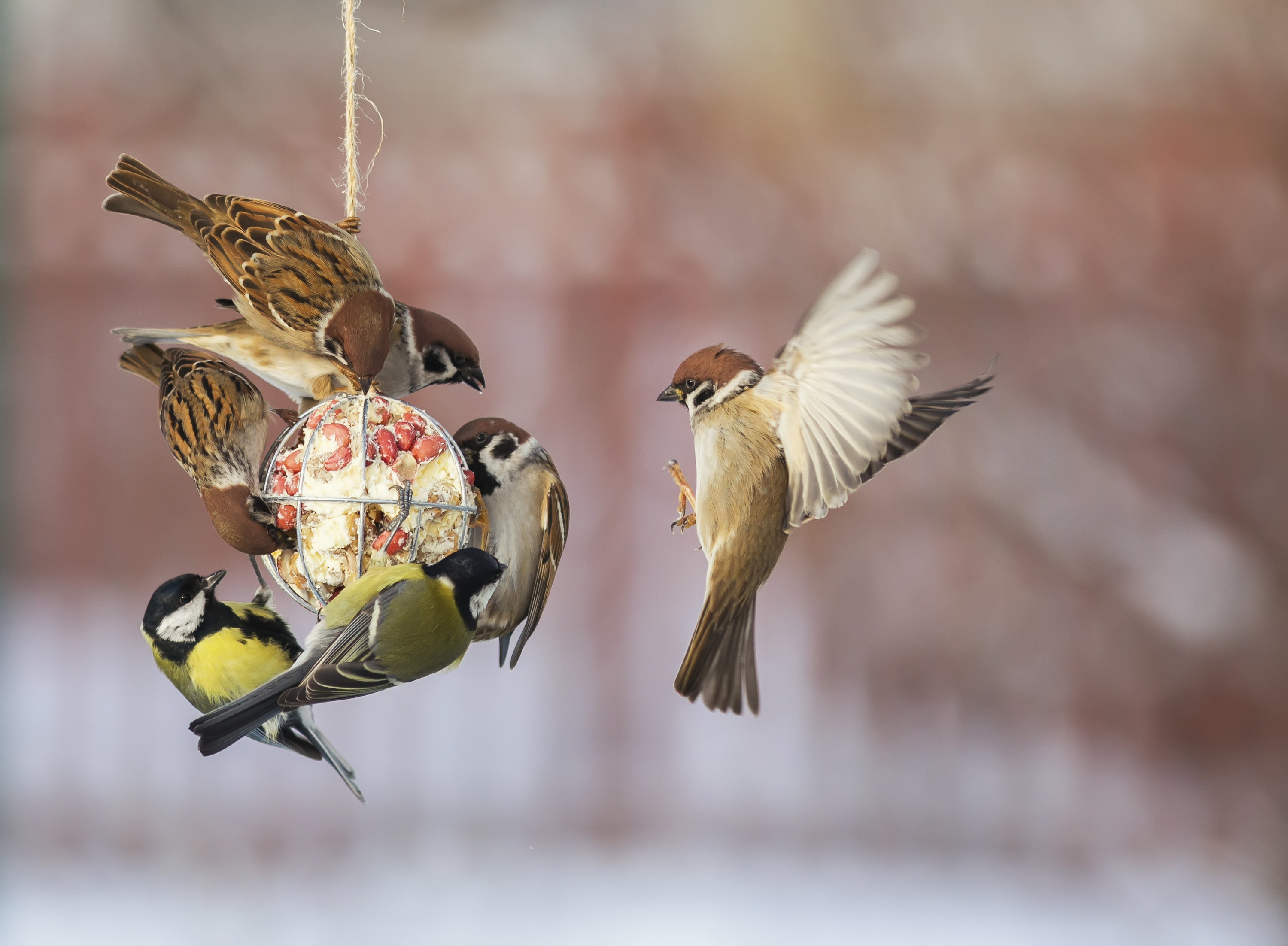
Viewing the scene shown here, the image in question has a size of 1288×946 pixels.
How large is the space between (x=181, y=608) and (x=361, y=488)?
229mm

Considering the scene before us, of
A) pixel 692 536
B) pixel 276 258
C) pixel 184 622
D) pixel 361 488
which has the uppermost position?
pixel 276 258

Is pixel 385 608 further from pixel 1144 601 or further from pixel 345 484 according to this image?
pixel 1144 601

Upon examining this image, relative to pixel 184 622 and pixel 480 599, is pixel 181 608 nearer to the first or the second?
pixel 184 622

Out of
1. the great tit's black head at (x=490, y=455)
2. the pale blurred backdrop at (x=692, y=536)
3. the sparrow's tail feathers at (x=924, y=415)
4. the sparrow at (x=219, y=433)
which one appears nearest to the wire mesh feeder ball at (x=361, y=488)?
the sparrow at (x=219, y=433)

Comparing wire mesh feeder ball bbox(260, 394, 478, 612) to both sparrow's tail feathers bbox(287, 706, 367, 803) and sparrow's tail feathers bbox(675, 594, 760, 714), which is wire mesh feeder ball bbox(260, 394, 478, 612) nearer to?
sparrow's tail feathers bbox(287, 706, 367, 803)

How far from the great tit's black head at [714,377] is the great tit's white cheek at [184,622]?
45cm

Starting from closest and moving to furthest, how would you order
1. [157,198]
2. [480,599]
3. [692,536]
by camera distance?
[480,599]
[157,198]
[692,536]

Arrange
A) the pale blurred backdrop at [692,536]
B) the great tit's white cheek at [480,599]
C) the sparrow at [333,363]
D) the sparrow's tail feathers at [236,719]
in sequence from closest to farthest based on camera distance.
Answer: the sparrow's tail feathers at [236,719] → the great tit's white cheek at [480,599] → the sparrow at [333,363] → the pale blurred backdrop at [692,536]

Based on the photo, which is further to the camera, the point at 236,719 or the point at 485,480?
the point at 485,480

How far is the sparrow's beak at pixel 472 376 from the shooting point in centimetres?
111

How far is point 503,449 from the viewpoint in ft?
3.73

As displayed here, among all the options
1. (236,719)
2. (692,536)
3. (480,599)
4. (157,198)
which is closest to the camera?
(236,719)

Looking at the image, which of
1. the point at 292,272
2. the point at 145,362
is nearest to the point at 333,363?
the point at 292,272

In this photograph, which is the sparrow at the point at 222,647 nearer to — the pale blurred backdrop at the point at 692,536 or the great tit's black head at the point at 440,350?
the great tit's black head at the point at 440,350
